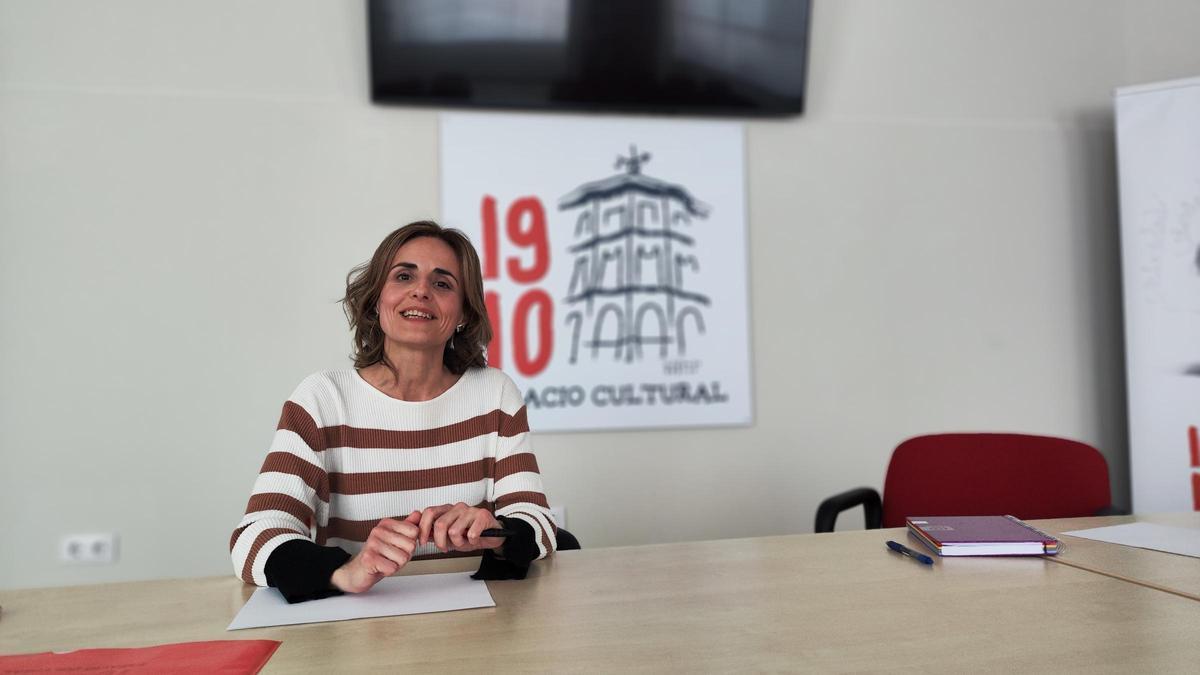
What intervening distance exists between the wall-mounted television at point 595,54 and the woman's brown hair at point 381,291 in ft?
3.90

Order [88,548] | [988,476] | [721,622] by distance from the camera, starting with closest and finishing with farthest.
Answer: [721,622], [988,476], [88,548]

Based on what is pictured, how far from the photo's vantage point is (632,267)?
3.00m

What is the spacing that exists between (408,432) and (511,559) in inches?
18.8

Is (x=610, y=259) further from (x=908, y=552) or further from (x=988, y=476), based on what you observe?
(x=908, y=552)

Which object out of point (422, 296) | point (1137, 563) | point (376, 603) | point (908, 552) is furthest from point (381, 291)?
point (1137, 563)

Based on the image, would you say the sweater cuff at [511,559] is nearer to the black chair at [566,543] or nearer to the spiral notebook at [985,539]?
the black chair at [566,543]

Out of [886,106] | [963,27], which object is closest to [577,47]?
[886,106]

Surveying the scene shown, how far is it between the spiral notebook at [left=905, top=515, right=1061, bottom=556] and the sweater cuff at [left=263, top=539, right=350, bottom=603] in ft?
3.35

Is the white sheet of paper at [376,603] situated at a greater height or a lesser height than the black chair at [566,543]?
greater

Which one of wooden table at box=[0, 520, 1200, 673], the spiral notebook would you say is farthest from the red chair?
wooden table at box=[0, 520, 1200, 673]

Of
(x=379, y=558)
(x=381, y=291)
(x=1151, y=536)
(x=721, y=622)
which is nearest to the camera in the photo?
(x=721, y=622)

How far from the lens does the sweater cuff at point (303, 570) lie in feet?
3.89

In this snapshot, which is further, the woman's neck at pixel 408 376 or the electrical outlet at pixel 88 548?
the electrical outlet at pixel 88 548

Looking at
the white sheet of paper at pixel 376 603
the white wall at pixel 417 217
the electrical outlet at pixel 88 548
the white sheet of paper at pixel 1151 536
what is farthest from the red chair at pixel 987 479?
the electrical outlet at pixel 88 548
